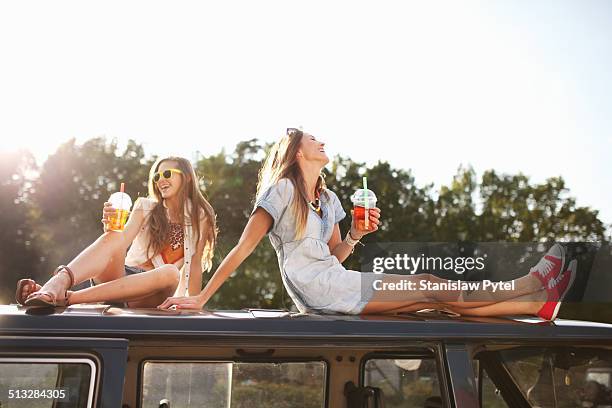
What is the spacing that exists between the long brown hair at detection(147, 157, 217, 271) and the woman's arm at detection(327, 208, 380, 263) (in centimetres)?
69

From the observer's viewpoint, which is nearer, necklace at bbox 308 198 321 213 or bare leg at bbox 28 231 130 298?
bare leg at bbox 28 231 130 298

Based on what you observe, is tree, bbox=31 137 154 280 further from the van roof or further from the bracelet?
the van roof

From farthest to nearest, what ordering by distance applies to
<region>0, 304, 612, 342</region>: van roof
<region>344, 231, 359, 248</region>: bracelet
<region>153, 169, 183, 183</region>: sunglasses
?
<region>153, 169, 183, 183</region>: sunglasses, <region>344, 231, 359, 248</region>: bracelet, <region>0, 304, 612, 342</region>: van roof

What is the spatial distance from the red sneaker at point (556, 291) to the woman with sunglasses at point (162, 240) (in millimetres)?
1597

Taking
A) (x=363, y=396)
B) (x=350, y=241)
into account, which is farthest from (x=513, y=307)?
(x=350, y=241)

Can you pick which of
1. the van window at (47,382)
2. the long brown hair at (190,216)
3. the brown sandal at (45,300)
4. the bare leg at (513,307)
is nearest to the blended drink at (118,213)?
the long brown hair at (190,216)

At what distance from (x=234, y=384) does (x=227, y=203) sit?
2137cm

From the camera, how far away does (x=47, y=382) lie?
2.56 meters

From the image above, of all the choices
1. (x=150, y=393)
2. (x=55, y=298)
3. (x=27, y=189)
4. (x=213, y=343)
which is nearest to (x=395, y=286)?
(x=213, y=343)

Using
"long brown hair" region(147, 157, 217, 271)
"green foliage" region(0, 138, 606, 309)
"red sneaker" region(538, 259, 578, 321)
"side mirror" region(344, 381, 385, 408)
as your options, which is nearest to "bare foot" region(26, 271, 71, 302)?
"long brown hair" region(147, 157, 217, 271)

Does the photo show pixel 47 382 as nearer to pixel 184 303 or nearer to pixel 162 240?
pixel 184 303

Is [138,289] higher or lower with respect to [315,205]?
lower

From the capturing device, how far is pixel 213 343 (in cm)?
277

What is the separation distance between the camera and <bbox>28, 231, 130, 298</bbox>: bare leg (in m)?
3.55
